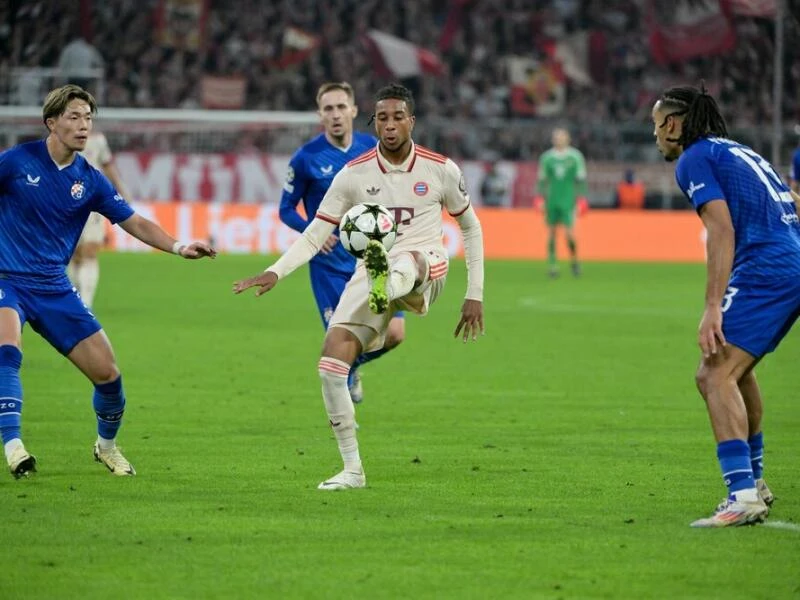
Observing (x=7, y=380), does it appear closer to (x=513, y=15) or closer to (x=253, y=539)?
(x=253, y=539)

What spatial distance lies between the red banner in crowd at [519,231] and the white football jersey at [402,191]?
76.3ft

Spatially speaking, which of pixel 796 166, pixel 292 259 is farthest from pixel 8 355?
pixel 796 166

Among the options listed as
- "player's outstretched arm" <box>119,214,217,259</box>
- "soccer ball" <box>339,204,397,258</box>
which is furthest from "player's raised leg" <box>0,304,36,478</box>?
"soccer ball" <box>339,204,397,258</box>

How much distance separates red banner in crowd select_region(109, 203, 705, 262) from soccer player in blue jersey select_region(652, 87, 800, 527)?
24.7 metres

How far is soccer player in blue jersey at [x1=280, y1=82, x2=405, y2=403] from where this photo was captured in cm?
1134

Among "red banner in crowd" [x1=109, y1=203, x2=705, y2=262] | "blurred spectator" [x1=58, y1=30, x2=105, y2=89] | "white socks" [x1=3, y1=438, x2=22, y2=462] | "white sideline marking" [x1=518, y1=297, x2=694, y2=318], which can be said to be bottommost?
"white sideline marking" [x1=518, y1=297, x2=694, y2=318]

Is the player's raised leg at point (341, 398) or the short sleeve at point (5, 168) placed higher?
the short sleeve at point (5, 168)

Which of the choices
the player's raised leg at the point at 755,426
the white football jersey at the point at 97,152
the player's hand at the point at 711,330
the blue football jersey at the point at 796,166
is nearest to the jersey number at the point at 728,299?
the player's hand at the point at 711,330

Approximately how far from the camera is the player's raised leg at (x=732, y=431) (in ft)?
23.0

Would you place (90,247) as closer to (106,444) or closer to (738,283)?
(106,444)

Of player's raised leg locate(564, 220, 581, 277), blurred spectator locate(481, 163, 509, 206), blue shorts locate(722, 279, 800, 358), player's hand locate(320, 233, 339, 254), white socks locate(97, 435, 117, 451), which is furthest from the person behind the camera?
blurred spectator locate(481, 163, 509, 206)

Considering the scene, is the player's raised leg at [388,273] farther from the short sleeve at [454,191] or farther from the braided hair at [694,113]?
the braided hair at [694,113]

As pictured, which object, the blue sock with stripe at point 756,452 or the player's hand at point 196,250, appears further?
the player's hand at point 196,250

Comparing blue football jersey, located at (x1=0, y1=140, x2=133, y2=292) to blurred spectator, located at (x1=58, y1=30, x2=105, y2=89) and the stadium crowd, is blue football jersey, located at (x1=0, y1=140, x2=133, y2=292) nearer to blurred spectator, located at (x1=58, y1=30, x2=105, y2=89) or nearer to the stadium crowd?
blurred spectator, located at (x1=58, y1=30, x2=105, y2=89)
